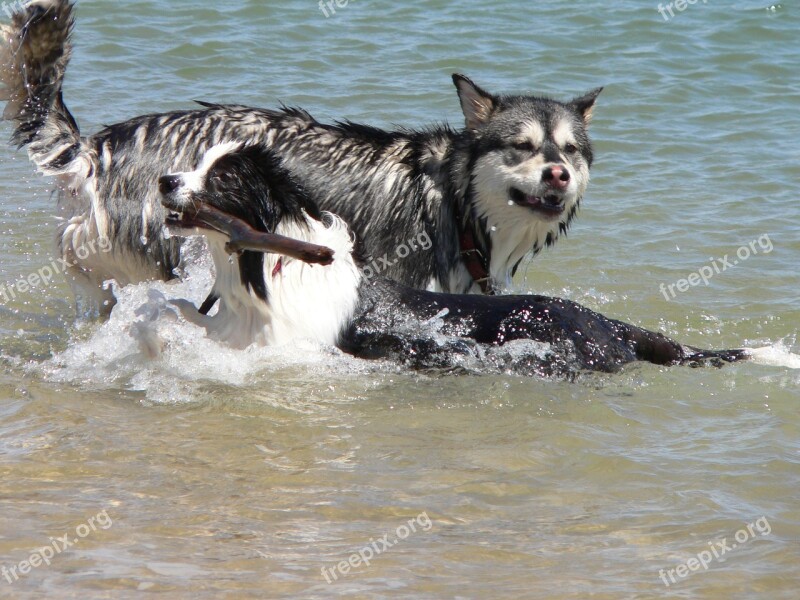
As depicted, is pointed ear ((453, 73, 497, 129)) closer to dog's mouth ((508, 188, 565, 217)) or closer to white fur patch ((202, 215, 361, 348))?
dog's mouth ((508, 188, 565, 217))

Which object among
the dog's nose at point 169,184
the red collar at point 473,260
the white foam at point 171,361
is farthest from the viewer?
the red collar at point 473,260

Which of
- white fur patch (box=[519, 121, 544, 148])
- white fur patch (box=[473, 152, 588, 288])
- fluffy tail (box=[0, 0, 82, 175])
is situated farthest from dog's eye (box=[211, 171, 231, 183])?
white fur patch (box=[519, 121, 544, 148])

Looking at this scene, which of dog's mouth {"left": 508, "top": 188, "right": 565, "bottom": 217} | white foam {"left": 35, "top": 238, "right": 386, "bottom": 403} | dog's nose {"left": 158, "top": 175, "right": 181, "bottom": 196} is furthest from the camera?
dog's mouth {"left": 508, "top": 188, "right": 565, "bottom": 217}

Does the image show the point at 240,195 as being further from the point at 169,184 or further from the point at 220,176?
the point at 169,184

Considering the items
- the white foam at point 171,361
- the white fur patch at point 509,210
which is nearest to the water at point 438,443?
the white foam at point 171,361

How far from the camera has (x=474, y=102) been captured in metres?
5.88

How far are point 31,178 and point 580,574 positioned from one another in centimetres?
649

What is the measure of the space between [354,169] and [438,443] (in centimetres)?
195

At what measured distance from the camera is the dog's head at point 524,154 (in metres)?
5.68

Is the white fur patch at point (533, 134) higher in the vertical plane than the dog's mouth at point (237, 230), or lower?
higher

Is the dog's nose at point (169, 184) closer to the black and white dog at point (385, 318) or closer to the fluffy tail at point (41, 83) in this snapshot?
the black and white dog at point (385, 318)

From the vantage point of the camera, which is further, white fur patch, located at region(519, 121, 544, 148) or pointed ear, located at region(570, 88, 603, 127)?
pointed ear, located at region(570, 88, 603, 127)

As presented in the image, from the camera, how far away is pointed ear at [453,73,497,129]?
5.83 m

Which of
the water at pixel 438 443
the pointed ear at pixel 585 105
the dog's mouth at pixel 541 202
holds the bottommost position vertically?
the water at pixel 438 443
